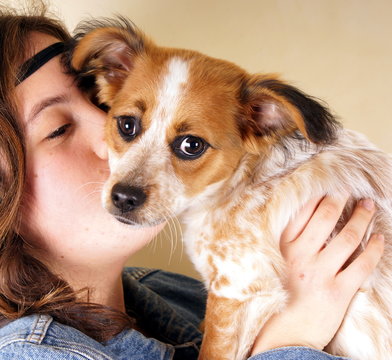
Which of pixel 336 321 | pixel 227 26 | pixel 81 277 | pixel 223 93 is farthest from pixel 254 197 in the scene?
pixel 227 26

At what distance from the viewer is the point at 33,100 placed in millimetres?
1387

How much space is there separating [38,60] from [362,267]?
4.47 feet

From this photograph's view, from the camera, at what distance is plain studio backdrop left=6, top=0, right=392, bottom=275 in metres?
2.34

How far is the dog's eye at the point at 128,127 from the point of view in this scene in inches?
57.9

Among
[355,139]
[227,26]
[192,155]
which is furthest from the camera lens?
[227,26]

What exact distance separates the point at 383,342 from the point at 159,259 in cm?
162

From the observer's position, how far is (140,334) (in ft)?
4.87

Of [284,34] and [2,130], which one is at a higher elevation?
[284,34]

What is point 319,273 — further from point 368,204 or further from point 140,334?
point 140,334

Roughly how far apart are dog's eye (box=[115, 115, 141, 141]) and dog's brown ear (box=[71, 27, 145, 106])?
0.20m

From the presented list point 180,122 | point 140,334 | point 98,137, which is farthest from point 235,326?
point 98,137

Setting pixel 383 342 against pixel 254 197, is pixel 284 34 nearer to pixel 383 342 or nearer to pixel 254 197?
pixel 254 197

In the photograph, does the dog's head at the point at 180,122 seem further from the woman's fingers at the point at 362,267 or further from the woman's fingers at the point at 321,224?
the woman's fingers at the point at 362,267

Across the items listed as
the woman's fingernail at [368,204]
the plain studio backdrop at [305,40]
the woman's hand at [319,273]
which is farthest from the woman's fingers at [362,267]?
the plain studio backdrop at [305,40]
